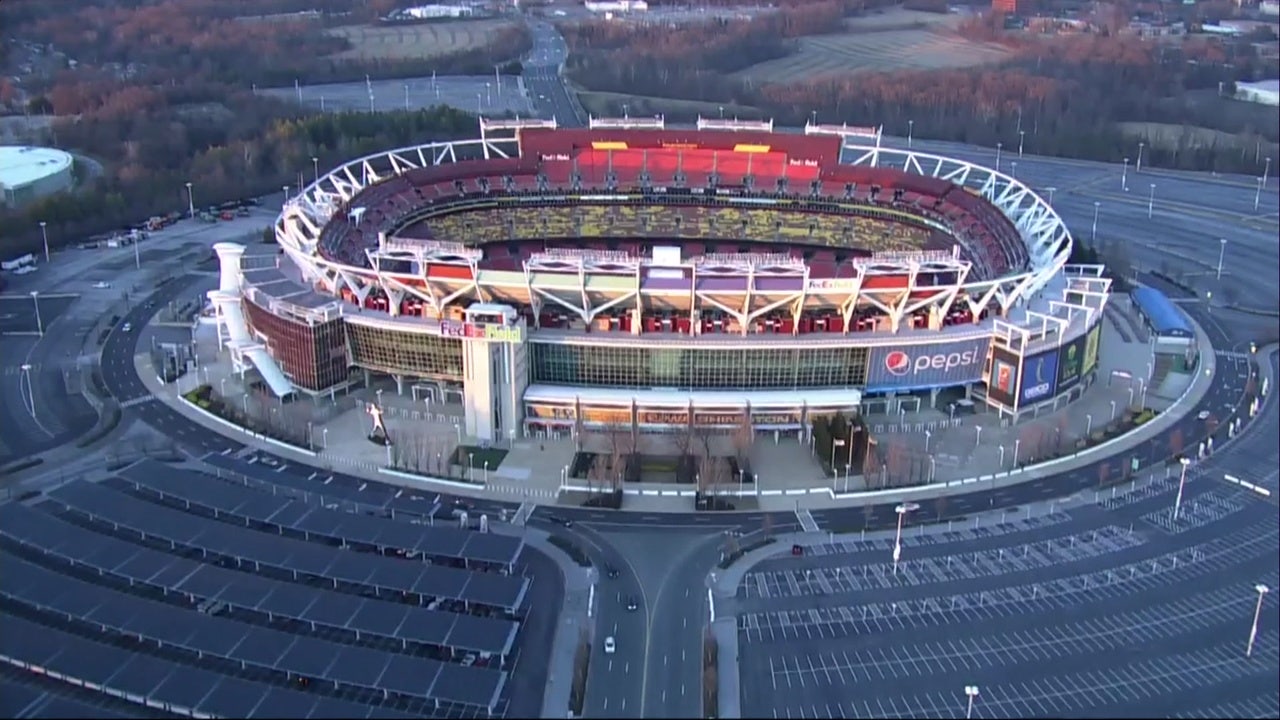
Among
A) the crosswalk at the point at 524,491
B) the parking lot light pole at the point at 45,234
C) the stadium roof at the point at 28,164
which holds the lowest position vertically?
the crosswalk at the point at 524,491

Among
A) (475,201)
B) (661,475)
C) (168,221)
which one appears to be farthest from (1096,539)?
(168,221)

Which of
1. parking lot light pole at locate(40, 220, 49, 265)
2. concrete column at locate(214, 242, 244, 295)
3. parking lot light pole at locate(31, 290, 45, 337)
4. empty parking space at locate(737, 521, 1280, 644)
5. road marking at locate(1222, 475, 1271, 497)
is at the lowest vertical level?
empty parking space at locate(737, 521, 1280, 644)

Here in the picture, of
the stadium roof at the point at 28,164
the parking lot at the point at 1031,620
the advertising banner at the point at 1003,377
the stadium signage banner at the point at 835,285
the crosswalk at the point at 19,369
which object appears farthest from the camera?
the stadium roof at the point at 28,164

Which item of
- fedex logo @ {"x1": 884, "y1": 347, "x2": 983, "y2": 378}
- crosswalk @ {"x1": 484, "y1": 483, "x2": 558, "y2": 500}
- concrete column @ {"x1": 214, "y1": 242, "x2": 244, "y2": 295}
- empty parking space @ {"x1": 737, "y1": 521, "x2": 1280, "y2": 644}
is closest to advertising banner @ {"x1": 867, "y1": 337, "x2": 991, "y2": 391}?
fedex logo @ {"x1": 884, "y1": 347, "x2": 983, "y2": 378}

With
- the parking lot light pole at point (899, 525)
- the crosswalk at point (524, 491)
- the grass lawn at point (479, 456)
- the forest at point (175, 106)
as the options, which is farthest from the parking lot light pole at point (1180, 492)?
the forest at point (175, 106)

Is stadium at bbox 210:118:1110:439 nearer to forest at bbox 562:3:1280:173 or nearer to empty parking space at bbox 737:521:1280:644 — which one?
forest at bbox 562:3:1280:173

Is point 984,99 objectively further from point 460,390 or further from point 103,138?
point 103,138

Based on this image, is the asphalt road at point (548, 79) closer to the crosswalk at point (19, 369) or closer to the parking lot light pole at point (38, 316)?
the parking lot light pole at point (38, 316)

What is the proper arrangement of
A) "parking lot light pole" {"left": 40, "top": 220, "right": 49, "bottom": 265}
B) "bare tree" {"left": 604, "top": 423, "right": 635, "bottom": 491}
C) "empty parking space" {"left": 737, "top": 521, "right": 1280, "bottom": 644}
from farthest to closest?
"parking lot light pole" {"left": 40, "top": 220, "right": 49, "bottom": 265}
"bare tree" {"left": 604, "top": 423, "right": 635, "bottom": 491}
"empty parking space" {"left": 737, "top": 521, "right": 1280, "bottom": 644}
